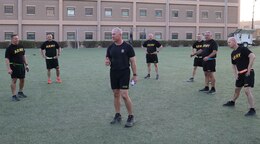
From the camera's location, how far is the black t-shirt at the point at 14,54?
9.91 meters

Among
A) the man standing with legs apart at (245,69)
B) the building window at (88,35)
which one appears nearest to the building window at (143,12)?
the building window at (88,35)

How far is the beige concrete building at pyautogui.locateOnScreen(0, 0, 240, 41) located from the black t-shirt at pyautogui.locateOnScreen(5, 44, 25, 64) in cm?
4500

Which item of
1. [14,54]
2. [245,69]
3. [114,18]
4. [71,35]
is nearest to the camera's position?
[245,69]

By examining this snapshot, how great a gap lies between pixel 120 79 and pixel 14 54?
175 inches

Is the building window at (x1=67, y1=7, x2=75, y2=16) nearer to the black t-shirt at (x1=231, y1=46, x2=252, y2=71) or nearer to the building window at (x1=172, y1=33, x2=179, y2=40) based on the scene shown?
the building window at (x1=172, y1=33, x2=179, y2=40)

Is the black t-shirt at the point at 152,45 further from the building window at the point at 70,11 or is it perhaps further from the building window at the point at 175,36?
the building window at the point at 175,36

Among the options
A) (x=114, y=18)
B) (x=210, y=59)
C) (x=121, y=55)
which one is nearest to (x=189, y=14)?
(x=114, y=18)

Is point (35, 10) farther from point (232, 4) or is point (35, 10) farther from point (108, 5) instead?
point (232, 4)

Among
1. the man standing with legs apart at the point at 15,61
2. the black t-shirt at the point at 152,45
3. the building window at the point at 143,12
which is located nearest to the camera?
the man standing with legs apart at the point at 15,61

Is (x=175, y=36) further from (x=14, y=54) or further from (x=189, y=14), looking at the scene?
A: (x=14, y=54)

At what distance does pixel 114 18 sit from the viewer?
57969 millimetres

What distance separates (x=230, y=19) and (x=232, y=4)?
2949 mm

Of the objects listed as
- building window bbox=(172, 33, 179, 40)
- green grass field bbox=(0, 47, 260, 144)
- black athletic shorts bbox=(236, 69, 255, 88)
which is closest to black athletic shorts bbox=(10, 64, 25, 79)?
green grass field bbox=(0, 47, 260, 144)

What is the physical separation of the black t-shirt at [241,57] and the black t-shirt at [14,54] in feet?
20.3
